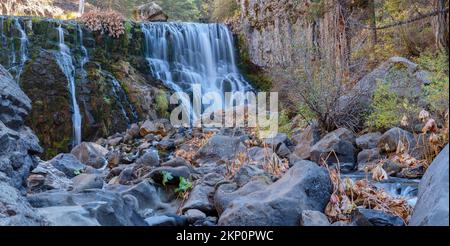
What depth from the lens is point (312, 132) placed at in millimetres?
8266

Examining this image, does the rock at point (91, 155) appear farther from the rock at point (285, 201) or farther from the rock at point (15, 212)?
the rock at point (15, 212)

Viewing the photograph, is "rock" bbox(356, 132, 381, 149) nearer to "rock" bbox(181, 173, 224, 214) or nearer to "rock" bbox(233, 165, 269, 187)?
"rock" bbox(233, 165, 269, 187)

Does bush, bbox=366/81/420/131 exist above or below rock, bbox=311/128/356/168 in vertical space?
above

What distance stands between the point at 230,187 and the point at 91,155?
5.59 m

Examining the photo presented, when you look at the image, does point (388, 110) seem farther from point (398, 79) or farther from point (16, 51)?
point (16, 51)

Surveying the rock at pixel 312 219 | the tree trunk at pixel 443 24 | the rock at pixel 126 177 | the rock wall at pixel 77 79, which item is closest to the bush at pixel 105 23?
the rock wall at pixel 77 79

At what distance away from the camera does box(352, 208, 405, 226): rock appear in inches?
127

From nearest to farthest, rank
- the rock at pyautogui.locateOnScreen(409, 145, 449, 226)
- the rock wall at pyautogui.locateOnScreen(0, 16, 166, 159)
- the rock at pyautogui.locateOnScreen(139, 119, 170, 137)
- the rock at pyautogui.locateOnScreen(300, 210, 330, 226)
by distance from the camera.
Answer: the rock at pyautogui.locateOnScreen(409, 145, 449, 226) → the rock at pyautogui.locateOnScreen(300, 210, 330, 226) → the rock at pyautogui.locateOnScreen(139, 119, 170, 137) → the rock wall at pyautogui.locateOnScreen(0, 16, 166, 159)

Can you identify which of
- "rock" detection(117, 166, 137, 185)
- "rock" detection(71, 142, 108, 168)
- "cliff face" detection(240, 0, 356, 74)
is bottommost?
"rock" detection(71, 142, 108, 168)

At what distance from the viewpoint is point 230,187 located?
15.6ft

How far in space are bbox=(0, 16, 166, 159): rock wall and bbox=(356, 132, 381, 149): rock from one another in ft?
25.4

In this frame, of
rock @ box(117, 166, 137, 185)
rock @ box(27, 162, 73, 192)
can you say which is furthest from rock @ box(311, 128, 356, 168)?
→ rock @ box(27, 162, 73, 192)

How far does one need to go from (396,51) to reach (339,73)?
119 inches
